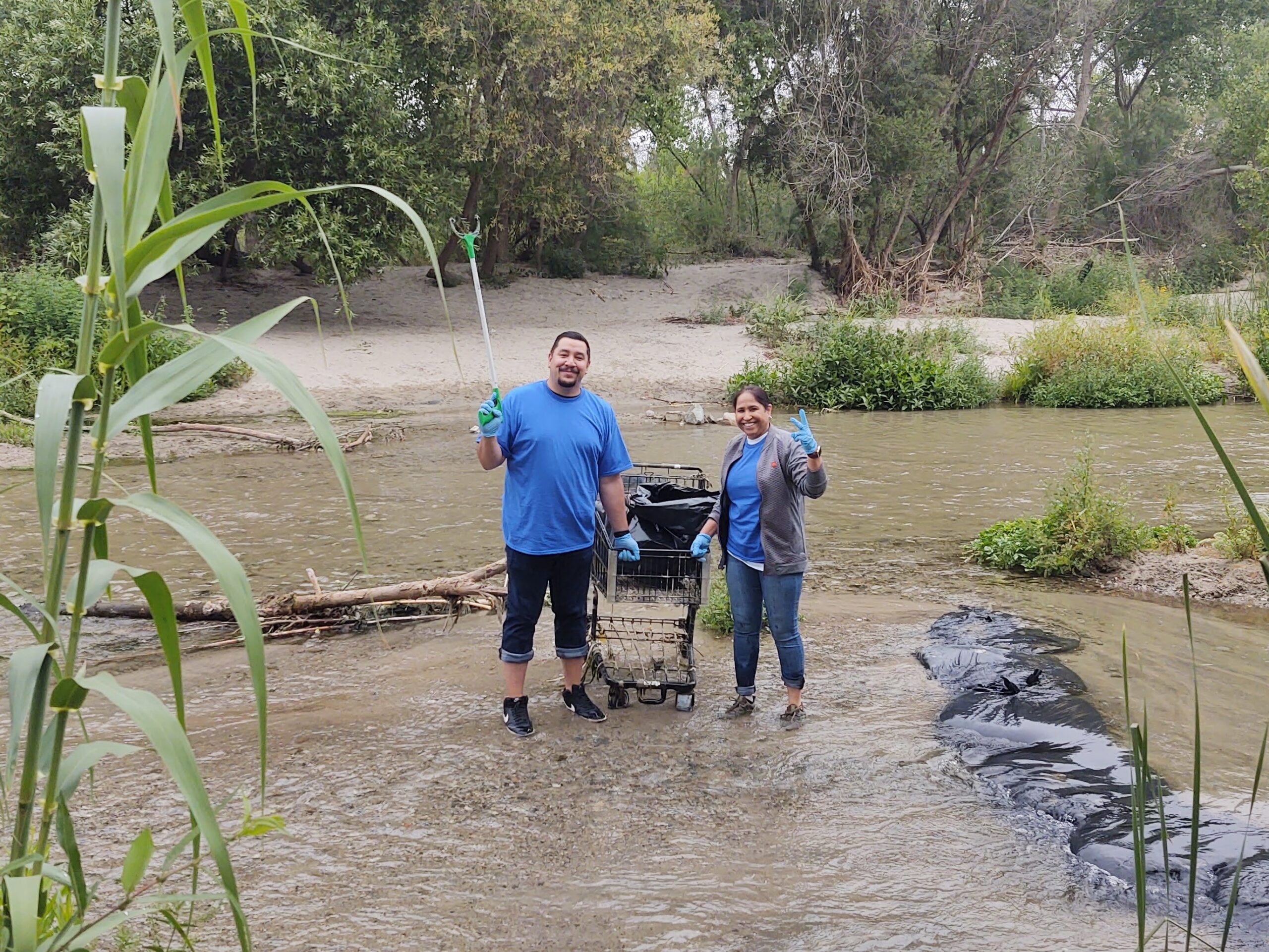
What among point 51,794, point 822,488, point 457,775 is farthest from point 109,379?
point 822,488

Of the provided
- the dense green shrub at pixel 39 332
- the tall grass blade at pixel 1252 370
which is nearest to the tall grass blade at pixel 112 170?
the tall grass blade at pixel 1252 370

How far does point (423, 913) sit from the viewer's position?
3889 mm

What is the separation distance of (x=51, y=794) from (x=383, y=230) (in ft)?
66.3

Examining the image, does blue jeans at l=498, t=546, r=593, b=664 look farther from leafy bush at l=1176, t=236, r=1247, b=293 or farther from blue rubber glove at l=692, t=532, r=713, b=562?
leafy bush at l=1176, t=236, r=1247, b=293

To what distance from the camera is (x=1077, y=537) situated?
8.87m

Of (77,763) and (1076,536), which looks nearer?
(77,763)

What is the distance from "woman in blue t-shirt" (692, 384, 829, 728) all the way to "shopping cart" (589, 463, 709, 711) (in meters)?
0.19

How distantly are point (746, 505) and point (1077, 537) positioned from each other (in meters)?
4.37

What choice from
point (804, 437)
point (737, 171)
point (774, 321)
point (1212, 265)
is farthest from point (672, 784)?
point (1212, 265)

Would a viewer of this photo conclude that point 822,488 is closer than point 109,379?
No

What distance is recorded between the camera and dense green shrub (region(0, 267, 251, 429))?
48.8 ft

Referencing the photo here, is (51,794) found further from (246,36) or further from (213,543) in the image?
(246,36)

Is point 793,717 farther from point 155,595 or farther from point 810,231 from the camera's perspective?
point 810,231

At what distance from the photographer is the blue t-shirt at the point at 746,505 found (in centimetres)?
571
